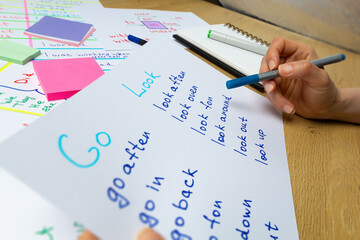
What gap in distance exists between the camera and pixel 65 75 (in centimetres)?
45

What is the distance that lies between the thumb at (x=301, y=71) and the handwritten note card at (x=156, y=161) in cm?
11

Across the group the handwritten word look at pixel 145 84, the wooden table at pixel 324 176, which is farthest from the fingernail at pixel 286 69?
the handwritten word look at pixel 145 84

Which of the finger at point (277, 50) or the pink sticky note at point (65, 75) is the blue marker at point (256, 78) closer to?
the finger at point (277, 50)

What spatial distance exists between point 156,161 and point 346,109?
47 cm

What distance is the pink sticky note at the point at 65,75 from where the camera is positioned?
41 centimetres

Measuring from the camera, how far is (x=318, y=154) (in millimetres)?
467

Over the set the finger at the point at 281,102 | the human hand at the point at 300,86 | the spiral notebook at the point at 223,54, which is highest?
the spiral notebook at the point at 223,54

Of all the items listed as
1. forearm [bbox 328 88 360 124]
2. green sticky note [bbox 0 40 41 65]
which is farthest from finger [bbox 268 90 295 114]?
green sticky note [bbox 0 40 41 65]

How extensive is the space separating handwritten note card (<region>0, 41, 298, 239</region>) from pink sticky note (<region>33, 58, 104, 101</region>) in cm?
8

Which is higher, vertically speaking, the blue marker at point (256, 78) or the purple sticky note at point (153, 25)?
the purple sticky note at point (153, 25)

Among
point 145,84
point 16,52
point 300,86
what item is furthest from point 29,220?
point 300,86

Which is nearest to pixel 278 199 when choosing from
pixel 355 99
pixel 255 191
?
pixel 255 191

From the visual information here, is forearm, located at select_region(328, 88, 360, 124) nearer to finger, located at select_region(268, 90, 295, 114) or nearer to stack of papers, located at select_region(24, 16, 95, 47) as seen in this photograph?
finger, located at select_region(268, 90, 295, 114)

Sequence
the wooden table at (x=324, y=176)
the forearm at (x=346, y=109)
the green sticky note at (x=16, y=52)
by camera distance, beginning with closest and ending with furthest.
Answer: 1. the wooden table at (x=324, y=176)
2. the green sticky note at (x=16, y=52)
3. the forearm at (x=346, y=109)
